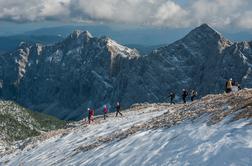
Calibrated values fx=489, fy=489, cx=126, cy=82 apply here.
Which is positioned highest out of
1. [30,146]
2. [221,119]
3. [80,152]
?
[221,119]

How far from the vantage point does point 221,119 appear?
27484mm

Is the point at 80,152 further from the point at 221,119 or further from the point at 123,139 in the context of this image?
the point at 221,119

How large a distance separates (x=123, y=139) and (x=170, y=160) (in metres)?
9.91

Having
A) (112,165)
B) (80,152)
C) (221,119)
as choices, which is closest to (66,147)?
(80,152)

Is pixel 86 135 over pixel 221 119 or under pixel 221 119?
under

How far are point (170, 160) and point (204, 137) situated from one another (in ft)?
8.41

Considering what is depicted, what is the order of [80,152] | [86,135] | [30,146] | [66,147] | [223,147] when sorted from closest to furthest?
[223,147] → [80,152] → [66,147] → [86,135] → [30,146]

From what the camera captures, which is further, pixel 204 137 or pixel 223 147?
pixel 204 137

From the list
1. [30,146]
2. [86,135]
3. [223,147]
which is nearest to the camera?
[223,147]

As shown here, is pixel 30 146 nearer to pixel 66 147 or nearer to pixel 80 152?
pixel 66 147

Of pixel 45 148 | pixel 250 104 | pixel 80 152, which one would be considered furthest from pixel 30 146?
pixel 250 104

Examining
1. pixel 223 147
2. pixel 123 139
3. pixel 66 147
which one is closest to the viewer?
pixel 223 147

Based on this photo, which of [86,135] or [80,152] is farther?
[86,135]

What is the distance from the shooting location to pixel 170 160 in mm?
24031
